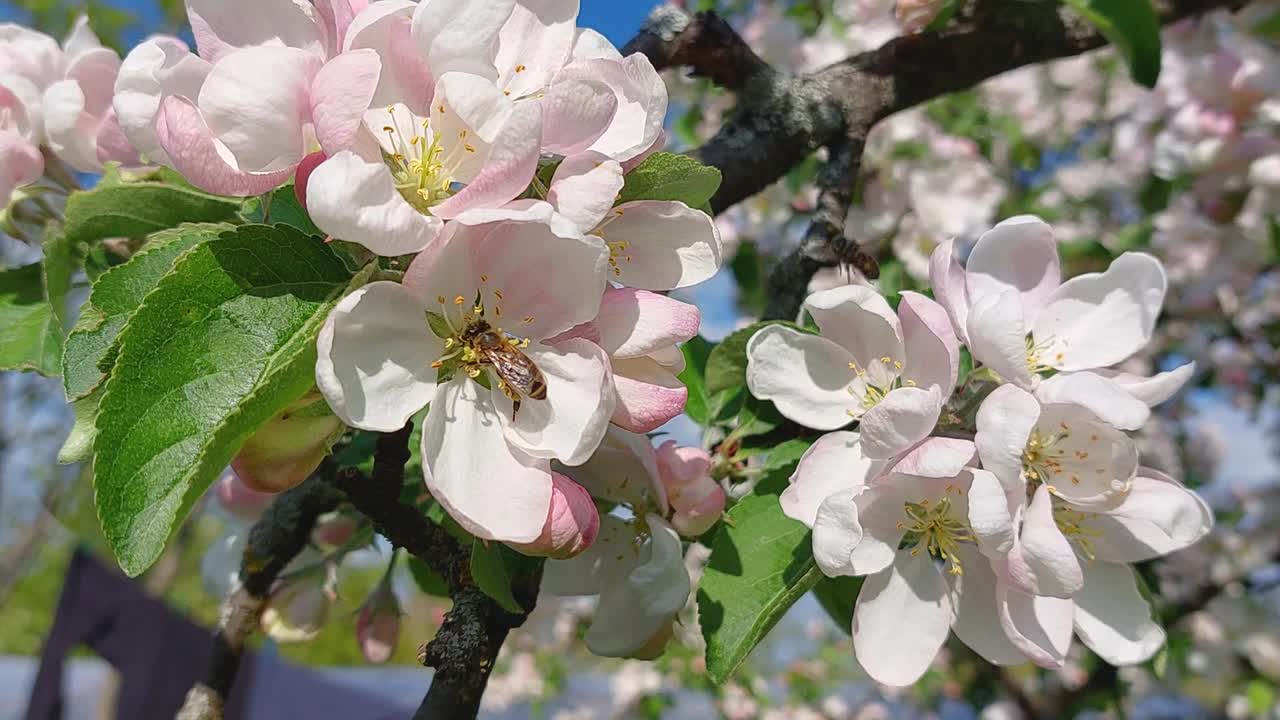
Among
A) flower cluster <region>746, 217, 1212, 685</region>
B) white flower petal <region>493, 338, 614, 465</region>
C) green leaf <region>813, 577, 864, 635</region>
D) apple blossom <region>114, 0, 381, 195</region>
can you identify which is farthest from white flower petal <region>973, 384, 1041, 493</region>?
apple blossom <region>114, 0, 381, 195</region>

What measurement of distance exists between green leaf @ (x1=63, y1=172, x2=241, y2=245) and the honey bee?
36 cm

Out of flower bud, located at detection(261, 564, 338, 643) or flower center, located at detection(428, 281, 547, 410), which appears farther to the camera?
flower bud, located at detection(261, 564, 338, 643)

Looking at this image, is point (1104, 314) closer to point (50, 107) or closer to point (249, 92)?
point (249, 92)

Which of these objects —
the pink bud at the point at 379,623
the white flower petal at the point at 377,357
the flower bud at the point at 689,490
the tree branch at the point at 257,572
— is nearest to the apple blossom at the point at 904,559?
the flower bud at the point at 689,490

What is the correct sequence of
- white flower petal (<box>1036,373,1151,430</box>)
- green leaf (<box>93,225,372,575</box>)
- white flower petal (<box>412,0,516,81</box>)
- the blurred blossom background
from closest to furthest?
green leaf (<box>93,225,372,575</box>)
white flower petal (<box>412,0,516,81</box>)
white flower petal (<box>1036,373,1151,430</box>)
the blurred blossom background

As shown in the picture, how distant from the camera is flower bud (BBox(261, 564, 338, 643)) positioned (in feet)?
4.27

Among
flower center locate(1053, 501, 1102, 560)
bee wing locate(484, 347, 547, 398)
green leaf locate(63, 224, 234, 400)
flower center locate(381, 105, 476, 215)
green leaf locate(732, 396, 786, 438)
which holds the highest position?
flower center locate(381, 105, 476, 215)

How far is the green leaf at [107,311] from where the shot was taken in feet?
2.26

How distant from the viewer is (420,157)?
0.72 m

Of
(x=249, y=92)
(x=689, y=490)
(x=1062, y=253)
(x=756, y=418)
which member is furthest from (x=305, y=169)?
(x=1062, y=253)

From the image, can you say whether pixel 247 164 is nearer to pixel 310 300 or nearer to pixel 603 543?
pixel 310 300

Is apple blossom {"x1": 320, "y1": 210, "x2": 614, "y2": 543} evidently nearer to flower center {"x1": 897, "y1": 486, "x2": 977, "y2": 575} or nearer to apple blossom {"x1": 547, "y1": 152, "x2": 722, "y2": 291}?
apple blossom {"x1": 547, "y1": 152, "x2": 722, "y2": 291}

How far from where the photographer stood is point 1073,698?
12.2 ft

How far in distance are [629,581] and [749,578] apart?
13cm
